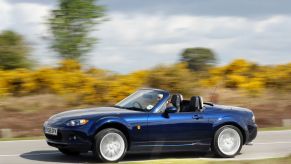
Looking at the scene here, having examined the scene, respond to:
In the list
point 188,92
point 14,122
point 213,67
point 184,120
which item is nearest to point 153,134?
point 184,120

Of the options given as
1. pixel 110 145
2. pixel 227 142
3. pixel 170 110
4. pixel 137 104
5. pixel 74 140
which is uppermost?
pixel 137 104

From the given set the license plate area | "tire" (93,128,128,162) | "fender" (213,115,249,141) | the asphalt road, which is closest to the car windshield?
"tire" (93,128,128,162)

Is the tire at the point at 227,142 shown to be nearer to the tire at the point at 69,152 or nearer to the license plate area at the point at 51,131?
the tire at the point at 69,152

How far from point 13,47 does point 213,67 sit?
10.9 metres

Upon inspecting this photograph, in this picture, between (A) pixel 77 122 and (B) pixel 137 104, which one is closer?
(A) pixel 77 122

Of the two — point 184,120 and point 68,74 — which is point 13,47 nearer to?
point 68,74

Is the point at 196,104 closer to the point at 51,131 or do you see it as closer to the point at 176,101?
the point at 176,101

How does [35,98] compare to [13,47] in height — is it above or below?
below

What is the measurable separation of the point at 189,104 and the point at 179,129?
0.70 metres

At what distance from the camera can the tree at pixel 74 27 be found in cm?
3450

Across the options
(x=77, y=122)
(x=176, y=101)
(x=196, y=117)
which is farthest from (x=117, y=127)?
(x=196, y=117)

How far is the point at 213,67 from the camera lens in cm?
3672

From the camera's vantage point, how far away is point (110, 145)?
12688 millimetres

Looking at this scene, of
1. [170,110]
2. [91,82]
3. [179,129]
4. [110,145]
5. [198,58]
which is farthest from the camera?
[198,58]
